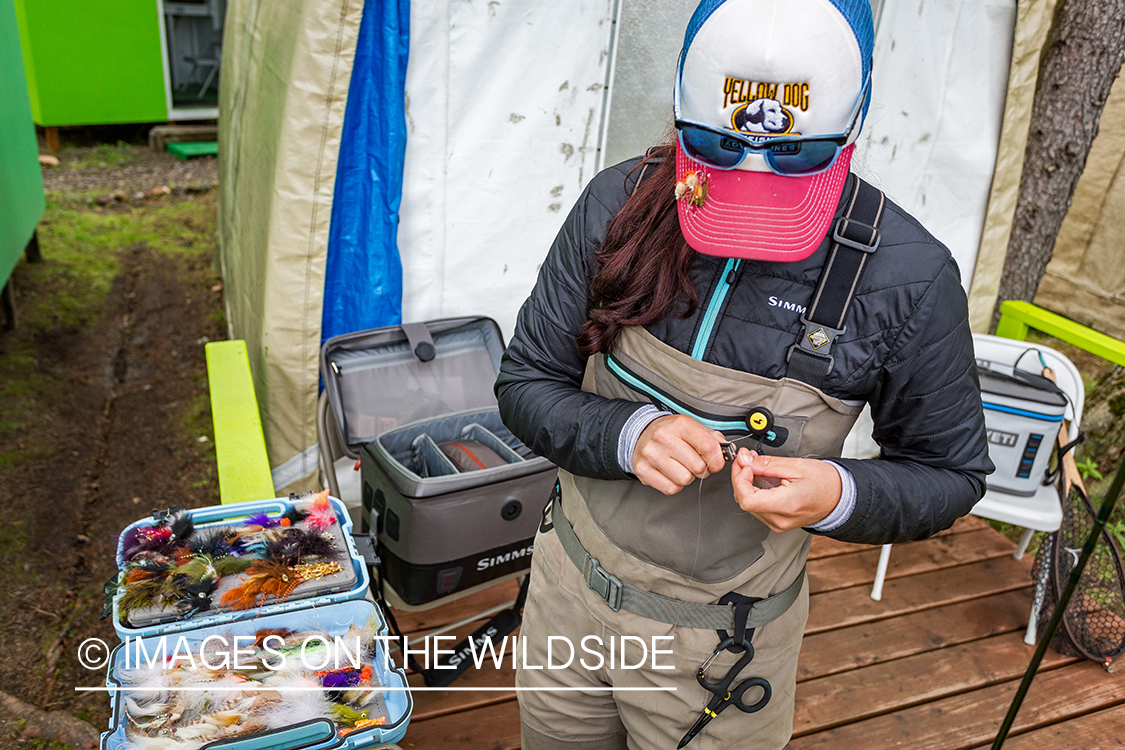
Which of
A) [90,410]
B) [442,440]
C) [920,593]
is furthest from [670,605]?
[90,410]

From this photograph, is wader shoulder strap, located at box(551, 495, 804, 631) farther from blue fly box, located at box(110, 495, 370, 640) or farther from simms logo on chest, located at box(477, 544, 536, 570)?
→ simms logo on chest, located at box(477, 544, 536, 570)

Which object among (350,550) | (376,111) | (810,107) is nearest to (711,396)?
(810,107)

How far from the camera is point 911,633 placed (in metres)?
2.76

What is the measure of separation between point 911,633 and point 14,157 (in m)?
5.04

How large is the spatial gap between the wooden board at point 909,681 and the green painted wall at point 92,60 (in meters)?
8.28

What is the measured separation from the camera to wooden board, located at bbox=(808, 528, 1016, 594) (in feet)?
9.82

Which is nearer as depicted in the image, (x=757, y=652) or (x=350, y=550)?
(x=757, y=652)

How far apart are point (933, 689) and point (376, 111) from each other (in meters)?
2.59

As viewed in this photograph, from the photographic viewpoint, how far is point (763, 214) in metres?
1.09

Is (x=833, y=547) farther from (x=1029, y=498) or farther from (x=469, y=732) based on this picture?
(x=469, y=732)

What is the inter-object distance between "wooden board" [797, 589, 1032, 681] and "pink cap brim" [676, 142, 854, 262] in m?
1.91

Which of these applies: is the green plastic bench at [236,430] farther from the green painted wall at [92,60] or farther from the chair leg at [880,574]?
the green painted wall at [92,60]

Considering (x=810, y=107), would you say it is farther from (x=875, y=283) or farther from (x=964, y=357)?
(x=964, y=357)

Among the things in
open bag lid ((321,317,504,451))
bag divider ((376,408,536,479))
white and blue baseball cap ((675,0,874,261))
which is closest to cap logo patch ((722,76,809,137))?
white and blue baseball cap ((675,0,874,261))
